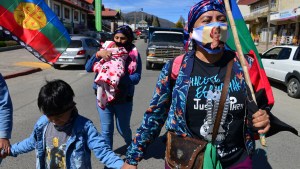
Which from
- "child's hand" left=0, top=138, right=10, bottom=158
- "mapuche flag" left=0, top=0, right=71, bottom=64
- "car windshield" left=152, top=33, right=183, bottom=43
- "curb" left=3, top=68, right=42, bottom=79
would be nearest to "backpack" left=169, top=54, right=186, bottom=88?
"mapuche flag" left=0, top=0, right=71, bottom=64

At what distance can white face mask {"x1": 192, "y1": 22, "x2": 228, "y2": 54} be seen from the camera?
1.99 metres

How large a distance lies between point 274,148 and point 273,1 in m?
45.6

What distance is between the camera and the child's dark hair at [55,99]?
2150mm

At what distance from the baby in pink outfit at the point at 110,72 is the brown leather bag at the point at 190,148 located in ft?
5.79

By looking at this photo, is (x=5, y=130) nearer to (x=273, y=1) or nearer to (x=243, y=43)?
(x=243, y=43)

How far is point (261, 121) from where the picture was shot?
185cm

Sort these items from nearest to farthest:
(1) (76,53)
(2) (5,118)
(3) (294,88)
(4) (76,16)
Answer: (2) (5,118), (3) (294,88), (1) (76,53), (4) (76,16)

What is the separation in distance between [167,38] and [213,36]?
49.7ft

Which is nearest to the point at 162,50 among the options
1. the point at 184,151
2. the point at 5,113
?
the point at 5,113

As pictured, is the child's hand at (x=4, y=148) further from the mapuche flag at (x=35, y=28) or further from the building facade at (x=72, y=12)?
the building facade at (x=72, y=12)

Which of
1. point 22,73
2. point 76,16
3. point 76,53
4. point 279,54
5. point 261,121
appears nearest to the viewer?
point 261,121

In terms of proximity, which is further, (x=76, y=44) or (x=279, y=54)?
(x=76, y=44)

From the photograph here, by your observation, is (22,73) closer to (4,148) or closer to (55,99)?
(4,148)

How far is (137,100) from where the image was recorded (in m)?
8.52
